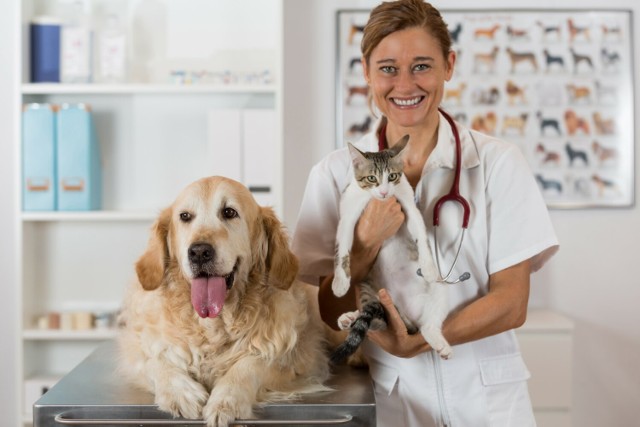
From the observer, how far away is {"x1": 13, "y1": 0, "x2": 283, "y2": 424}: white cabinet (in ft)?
10.7

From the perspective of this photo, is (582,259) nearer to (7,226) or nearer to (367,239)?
(367,239)

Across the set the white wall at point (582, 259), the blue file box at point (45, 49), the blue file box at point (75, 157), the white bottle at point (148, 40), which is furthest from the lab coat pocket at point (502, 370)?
the blue file box at point (45, 49)

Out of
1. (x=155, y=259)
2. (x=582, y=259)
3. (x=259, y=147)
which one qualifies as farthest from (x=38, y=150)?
(x=582, y=259)

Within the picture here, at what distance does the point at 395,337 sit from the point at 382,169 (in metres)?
0.34

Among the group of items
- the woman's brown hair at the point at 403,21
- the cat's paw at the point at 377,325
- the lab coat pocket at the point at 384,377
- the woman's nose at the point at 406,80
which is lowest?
the lab coat pocket at the point at 384,377

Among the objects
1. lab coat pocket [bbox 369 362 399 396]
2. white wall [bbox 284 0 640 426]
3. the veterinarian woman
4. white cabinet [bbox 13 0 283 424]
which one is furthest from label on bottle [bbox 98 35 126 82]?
lab coat pocket [bbox 369 362 399 396]

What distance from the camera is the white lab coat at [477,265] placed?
1604mm

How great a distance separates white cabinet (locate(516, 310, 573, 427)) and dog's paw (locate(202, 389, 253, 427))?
6.19ft

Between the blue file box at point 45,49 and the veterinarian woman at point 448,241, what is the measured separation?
6.20 ft

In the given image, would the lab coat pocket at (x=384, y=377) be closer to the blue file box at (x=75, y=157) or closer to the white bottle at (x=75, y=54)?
the blue file box at (x=75, y=157)

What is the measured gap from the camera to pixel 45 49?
3.10 m

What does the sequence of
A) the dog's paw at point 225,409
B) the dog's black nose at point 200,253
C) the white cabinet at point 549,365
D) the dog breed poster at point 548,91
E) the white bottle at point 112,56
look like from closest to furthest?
the dog's paw at point 225,409 → the dog's black nose at point 200,253 → the white cabinet at point 549,365 → the white bottle at point 112,56 → the dog breed poster at point 548,91

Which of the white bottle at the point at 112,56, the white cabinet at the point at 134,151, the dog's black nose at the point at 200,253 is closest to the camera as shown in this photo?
the dog's black nose at the point at 200,253

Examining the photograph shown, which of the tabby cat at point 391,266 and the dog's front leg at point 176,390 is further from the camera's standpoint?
the tabby cat at point 391,266
